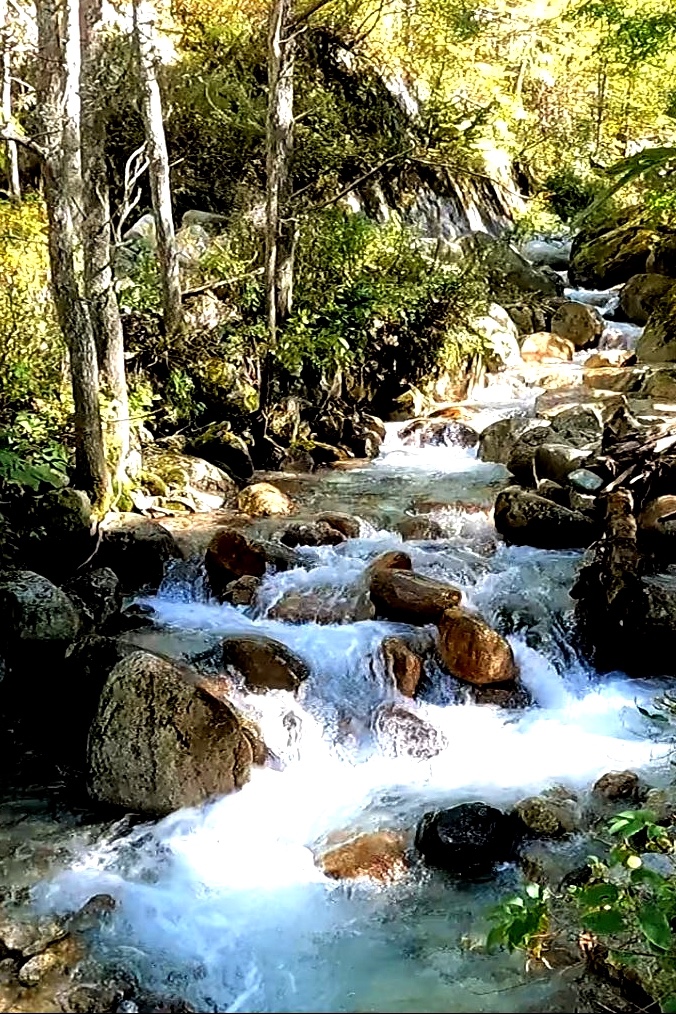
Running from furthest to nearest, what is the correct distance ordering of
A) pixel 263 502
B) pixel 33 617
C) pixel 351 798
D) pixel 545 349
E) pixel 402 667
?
pixel 545 349 → pixel 263 502 → pixel 402 667 → pixel 33 617 → pixel 351 798

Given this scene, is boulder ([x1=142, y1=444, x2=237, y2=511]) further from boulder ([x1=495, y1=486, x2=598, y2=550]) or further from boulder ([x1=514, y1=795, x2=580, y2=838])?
boulder ([x1=514, y1=795, x2=580, y2=838])

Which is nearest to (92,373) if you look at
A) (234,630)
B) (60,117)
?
(60,117)

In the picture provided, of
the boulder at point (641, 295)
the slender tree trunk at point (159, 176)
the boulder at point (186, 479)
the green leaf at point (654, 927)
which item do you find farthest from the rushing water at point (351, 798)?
the boulder at point (641, 295)

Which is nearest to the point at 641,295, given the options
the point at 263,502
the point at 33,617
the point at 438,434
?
the point at 438,434

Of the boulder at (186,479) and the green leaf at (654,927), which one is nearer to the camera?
the green leaf at (654,927)

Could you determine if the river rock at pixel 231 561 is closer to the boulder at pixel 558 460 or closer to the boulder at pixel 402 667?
the boulder at pixel 402 667

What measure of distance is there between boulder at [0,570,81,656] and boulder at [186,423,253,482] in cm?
392

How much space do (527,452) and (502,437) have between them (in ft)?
3.19

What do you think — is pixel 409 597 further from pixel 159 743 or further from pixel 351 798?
pixel 159 743

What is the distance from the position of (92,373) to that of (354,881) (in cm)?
477

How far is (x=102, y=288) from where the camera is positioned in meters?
8.03

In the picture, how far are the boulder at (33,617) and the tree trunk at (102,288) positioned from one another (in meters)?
2.30

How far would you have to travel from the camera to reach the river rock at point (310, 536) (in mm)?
8305

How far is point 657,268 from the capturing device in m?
17.0
